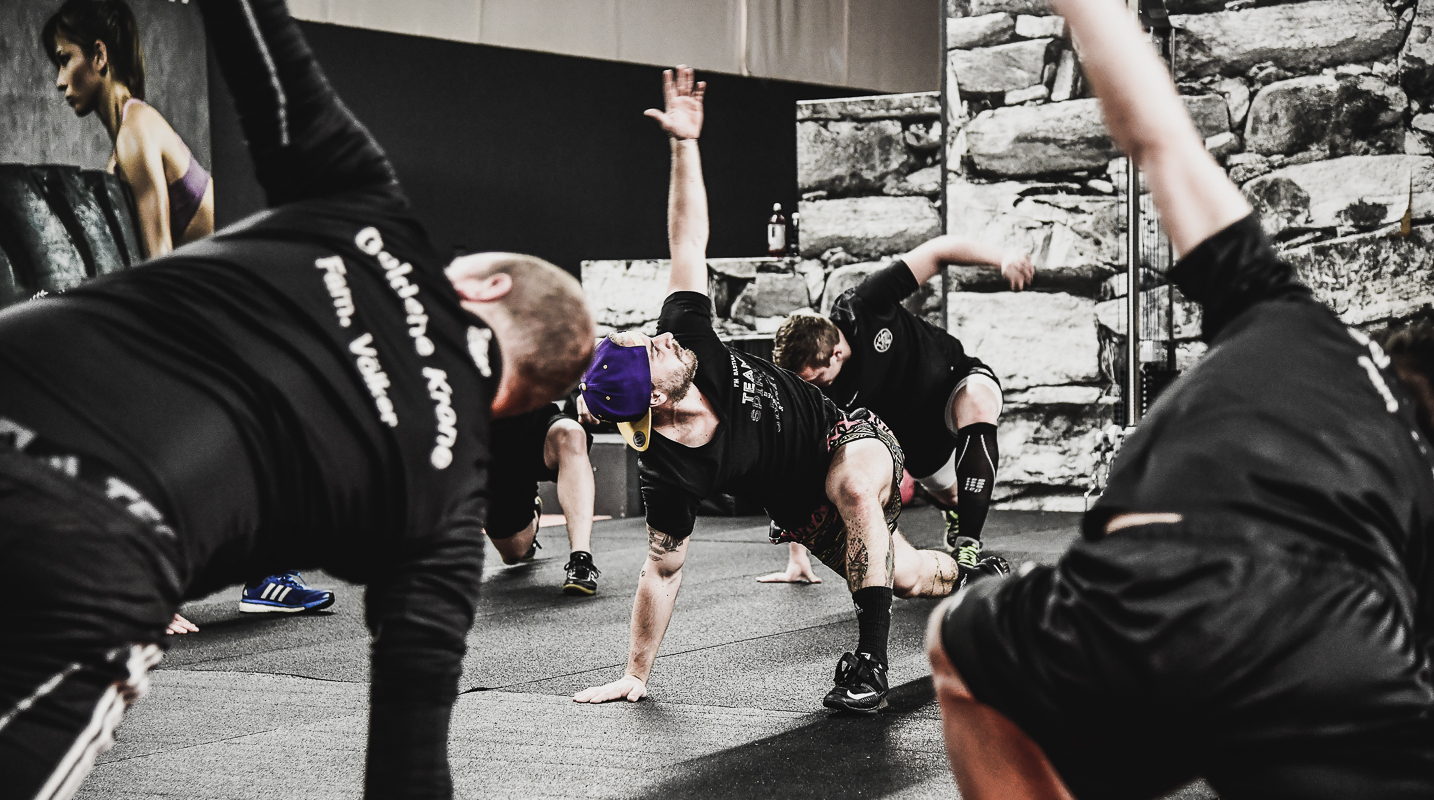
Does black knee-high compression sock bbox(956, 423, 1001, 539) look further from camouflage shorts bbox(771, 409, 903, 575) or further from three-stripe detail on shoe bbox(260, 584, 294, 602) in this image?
three-stripe detail on shoe bbox(260, 584, 294, 602)

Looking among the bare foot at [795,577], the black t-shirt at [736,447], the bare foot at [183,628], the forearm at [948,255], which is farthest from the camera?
the bare foot at [795,577]

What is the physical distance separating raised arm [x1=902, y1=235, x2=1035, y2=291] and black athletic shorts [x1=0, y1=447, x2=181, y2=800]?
330 cm

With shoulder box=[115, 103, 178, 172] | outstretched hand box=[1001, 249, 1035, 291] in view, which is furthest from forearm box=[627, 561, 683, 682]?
shoulder box=[115, 103, 178, 172]

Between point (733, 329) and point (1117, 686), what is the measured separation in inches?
255

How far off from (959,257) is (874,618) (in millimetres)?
1788

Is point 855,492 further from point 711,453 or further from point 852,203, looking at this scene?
point 852,203

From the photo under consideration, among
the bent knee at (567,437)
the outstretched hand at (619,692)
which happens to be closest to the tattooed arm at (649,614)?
the outstretched hand at (619,692)

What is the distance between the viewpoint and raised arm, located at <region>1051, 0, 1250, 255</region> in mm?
1271

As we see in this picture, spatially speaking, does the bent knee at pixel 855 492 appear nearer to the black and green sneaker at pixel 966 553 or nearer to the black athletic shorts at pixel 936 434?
the black and green sneaker at pixel 966 553

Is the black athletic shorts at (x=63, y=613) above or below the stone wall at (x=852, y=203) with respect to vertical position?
below

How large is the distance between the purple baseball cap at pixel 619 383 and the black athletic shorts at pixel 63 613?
1794 millimetres

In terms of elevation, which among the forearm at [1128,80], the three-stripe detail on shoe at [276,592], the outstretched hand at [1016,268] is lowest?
the three-stripe detail on shoe at [276,592]

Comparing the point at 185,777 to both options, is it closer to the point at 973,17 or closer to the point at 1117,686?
the point at 1117,686

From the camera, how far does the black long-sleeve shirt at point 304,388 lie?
1.14m
